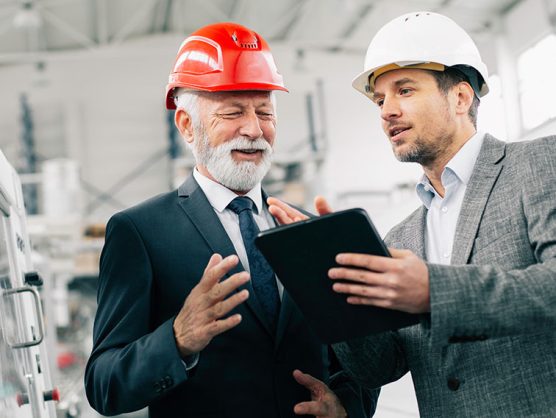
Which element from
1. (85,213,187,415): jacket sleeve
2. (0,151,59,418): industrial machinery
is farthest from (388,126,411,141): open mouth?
(0,151,59,418): industrial machinery

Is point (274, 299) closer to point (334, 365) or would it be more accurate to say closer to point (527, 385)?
point (334, 365)

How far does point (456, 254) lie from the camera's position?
1.90 m

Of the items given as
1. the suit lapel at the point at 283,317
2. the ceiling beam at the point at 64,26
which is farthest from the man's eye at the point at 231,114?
the ceiling beam at the point at 64,26

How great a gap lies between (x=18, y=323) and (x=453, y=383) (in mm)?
1636

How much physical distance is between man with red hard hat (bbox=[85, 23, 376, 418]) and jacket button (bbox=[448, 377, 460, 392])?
0.34 meters

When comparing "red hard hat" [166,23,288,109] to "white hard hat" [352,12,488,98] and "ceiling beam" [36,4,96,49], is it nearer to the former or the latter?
"white hard hat" [352,12,488,98]

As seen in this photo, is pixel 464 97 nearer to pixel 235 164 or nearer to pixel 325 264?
pixel 235 164

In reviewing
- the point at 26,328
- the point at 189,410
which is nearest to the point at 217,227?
the point at 189,410

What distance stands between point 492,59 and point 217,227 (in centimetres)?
626

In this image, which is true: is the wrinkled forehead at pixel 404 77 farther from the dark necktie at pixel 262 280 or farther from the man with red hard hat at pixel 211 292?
the dark necktie at pixel 262 280

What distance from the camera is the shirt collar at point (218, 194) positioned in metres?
2.20

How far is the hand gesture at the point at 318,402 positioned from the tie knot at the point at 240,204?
0.51 m

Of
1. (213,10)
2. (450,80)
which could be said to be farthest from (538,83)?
(450,80)

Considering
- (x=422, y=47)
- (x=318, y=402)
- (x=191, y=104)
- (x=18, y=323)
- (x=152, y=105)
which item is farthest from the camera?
(x=152, y=105)
